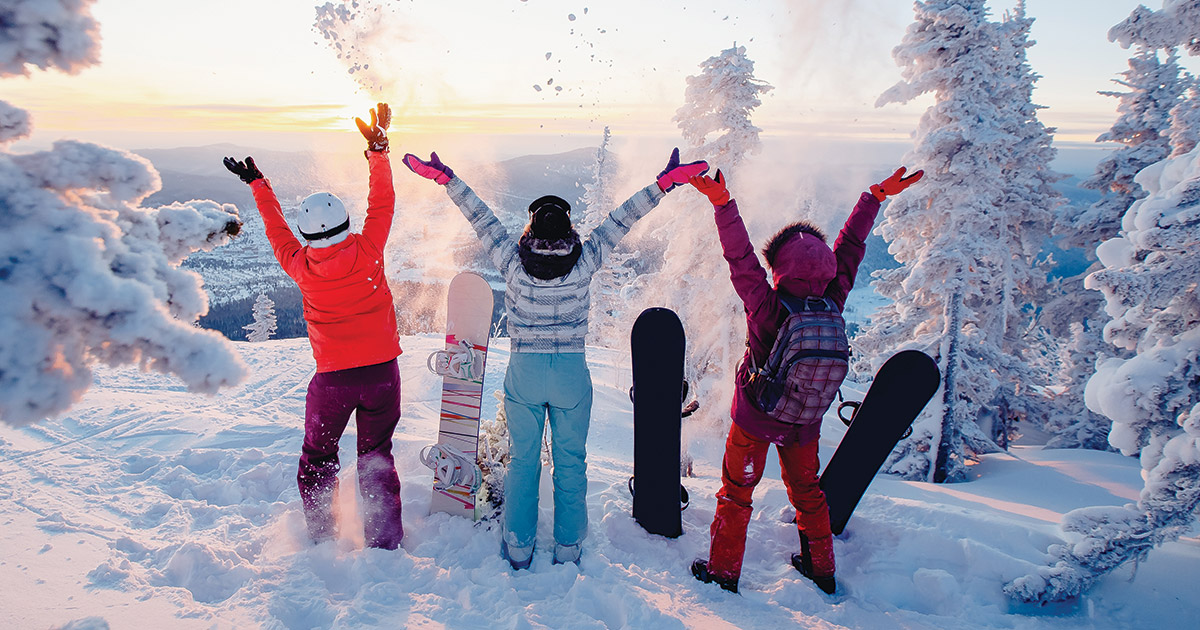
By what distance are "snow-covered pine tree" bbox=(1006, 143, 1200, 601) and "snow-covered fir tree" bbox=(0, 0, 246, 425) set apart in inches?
239

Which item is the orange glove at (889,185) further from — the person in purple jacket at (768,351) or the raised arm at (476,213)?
the raised arm at (476,213)

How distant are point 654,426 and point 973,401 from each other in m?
13.7

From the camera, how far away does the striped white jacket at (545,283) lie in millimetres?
4133

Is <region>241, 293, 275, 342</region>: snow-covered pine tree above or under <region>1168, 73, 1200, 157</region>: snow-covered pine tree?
under

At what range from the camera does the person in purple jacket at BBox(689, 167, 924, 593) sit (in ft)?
13.2

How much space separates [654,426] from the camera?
Result: 487cm

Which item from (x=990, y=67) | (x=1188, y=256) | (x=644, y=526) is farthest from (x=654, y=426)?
(x=990, y=67)

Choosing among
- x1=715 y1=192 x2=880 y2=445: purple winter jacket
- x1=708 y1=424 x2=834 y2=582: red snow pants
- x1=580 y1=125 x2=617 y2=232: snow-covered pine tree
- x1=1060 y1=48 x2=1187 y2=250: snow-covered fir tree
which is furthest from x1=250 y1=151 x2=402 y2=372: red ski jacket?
x1=580 y1=125 x2=617 y2=232: snow-covered pine tree

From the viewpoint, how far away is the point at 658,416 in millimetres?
4855

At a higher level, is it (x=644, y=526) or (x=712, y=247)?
(x=712, y=247)

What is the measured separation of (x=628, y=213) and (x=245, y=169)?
3.04 meters

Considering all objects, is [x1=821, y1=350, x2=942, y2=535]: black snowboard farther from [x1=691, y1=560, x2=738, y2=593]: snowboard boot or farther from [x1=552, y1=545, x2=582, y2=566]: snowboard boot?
[x1=552, y1=545, x2=582, y2=566]: snowboard boot

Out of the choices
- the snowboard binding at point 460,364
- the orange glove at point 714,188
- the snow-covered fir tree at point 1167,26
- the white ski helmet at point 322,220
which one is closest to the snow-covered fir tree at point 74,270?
the white ski helmet at point 322,220

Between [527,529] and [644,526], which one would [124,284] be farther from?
[644,526]
